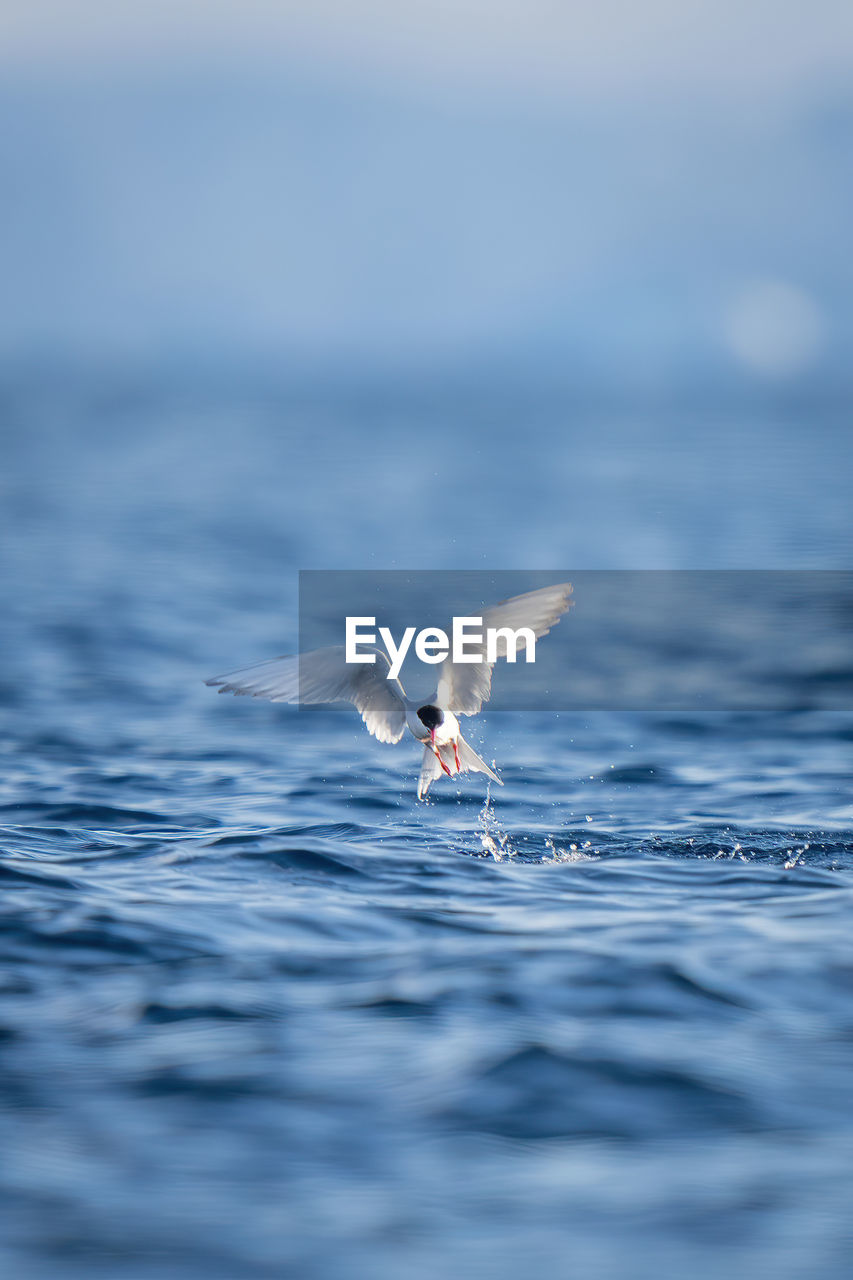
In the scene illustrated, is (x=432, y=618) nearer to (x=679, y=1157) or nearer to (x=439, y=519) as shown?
(x=439, y=519)

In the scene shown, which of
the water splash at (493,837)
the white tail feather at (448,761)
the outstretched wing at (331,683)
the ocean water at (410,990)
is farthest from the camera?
the water splash at (493,837)

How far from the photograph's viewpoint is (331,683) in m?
9.37

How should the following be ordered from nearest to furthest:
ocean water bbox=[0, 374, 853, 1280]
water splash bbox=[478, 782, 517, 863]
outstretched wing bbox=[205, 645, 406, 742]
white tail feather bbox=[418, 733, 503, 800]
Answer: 1. ocean water bbox=[0, 374, 853, 1280]
2. outstretched wing bbox=[205, 645, 406, 742]
3. white tail feather bbox=[418, 733, 503, 800]
4. water splash bbox=[478, 782, 517, 863]

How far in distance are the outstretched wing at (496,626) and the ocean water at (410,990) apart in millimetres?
884

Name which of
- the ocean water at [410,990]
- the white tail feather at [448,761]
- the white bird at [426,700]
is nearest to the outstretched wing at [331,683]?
the white bird at [426,700]

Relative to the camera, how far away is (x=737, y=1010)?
272 inches

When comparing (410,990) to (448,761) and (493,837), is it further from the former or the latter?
(493,837)

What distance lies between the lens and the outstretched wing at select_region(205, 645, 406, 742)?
29.6ft

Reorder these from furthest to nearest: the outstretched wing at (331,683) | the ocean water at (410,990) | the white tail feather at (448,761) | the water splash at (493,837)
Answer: the water splash at (493,837)
the white tail feather at (448,761)
the outstretched wing at (331,683)
the ocean water at (410,990)

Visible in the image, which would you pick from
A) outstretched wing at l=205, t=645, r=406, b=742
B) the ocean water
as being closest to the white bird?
outstretched wing at l=205, t=645, r=406, b=742

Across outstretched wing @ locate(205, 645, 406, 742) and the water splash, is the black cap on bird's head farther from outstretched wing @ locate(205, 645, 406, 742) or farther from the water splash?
the water splash

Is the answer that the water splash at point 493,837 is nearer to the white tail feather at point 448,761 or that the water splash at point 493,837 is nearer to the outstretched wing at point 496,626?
the white tail feather at point 448,761

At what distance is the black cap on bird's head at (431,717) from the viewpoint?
905cm

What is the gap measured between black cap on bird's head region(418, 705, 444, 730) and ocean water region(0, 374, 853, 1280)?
80 centimetres
